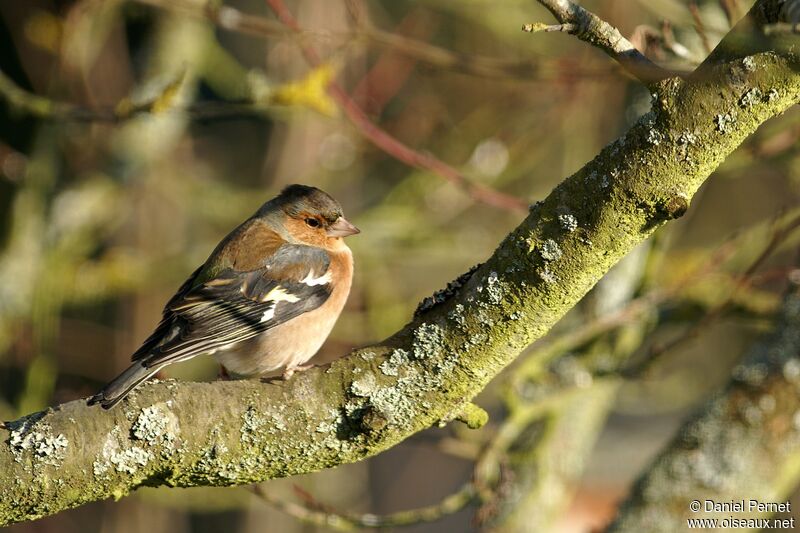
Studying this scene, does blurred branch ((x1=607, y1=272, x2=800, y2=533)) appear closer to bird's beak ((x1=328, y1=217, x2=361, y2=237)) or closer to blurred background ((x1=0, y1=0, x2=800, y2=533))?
blurred background ((x1=0, y1=0, x2=800, y2=533))

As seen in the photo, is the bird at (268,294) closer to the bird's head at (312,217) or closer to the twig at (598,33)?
the bird's head at (312,217)

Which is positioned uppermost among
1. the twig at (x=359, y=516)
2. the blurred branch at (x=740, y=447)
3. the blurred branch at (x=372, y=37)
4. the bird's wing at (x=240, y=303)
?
the blurred branch at (x=372, y=37)

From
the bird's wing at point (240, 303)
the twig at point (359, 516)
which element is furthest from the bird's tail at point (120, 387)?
the twig at point (359, 516)

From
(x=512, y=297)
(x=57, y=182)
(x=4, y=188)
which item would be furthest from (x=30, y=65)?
(x=512, y=297)

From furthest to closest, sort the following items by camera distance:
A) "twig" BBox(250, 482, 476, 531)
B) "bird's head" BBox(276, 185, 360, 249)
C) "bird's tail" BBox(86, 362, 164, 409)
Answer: "bird's head" BBox(276, 185, 360, 249) < "twig" BBox(250, 482, 476, 531) < "bird's tail" BBox(86, 362, 164, 409)

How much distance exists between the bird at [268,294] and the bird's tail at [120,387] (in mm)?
476

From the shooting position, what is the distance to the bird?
164 inches

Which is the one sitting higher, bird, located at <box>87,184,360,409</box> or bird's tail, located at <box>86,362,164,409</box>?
bird, located at <box>87,184,360,409</box>

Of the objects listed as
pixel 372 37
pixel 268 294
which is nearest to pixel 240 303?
pixel 268 294

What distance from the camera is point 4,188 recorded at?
23.3 feet

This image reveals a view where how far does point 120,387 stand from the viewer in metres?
2.90

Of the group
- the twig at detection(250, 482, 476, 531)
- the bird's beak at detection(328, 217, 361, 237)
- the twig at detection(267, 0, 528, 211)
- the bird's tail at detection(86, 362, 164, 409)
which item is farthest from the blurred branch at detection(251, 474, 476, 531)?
the bird's beak at detection(328, 217, 361, 237)

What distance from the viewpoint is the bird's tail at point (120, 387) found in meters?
2.73

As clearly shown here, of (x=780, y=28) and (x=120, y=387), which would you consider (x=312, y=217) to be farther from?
(x=780, y=28)
